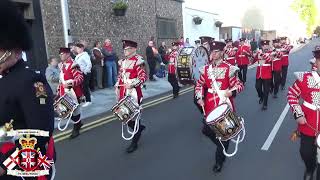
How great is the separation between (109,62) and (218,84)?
10.3 meters

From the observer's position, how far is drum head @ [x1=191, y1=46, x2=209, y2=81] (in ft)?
34.1

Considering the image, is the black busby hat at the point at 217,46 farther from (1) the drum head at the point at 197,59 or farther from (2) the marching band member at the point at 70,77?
(1) the drum head at the point at 197,59

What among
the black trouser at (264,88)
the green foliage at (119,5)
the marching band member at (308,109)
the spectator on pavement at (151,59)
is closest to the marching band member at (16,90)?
the marching band member at (308,109)

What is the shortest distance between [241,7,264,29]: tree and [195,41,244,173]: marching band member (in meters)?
51.6

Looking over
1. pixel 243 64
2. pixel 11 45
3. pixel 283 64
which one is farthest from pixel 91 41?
pixel 11 45

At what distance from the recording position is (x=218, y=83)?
19.5ft

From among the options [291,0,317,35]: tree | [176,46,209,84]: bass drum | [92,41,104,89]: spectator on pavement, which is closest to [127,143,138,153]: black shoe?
[176,46,209,84]: bass drum

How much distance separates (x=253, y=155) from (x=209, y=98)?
4.53 ft

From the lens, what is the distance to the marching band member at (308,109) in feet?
15.8

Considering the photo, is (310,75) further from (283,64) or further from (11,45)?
(283,64)

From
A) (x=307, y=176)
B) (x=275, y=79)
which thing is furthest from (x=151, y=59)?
(x=307, y=176)

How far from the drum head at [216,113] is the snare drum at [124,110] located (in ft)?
5.86

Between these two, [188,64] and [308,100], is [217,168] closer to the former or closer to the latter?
[308,100]

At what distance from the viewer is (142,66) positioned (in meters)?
7.50
